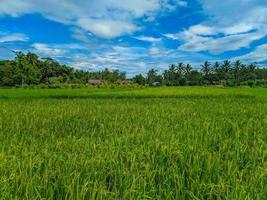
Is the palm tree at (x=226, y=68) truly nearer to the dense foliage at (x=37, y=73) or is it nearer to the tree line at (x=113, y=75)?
the tree line at (x=113, y=75)

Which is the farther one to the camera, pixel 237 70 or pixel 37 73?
pixel 237 70

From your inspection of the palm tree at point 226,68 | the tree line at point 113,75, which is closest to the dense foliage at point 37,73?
the tree line at point 113,75

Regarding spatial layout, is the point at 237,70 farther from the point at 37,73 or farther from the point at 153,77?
the point at 37,73

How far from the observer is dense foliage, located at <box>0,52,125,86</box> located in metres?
47.8

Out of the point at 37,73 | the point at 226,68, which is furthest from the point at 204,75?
the point at 37,73

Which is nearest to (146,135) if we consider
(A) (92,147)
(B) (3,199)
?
(A) (92,147)

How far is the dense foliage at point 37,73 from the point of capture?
4784 centimetres

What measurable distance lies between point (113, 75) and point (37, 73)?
31.5m

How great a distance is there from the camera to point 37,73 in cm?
5225

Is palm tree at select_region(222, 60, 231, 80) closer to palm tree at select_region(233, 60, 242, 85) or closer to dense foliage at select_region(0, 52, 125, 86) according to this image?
palm tree at select_region(233, 60, 242, 85)

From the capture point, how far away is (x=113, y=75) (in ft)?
268

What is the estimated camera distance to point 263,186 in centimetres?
229

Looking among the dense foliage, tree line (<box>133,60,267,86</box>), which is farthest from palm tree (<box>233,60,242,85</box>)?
the dense foliage

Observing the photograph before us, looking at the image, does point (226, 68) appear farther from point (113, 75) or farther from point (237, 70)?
point (113, 75)
